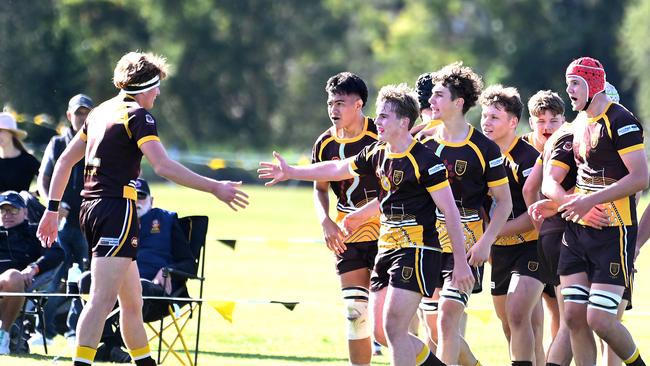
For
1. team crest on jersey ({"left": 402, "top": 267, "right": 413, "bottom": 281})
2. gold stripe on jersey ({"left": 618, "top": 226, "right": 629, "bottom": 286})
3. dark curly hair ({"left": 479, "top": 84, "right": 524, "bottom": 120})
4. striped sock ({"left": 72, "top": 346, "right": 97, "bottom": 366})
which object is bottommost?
striped sock ({"left": 72, "top": 346, "right": 97, "bottom": 366})

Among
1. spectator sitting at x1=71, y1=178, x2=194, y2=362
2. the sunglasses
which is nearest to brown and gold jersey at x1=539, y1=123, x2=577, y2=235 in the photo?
spectator sitting at x1=71, y1=178, x2=194, y2=362

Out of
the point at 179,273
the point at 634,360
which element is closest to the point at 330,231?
the point at 634,360

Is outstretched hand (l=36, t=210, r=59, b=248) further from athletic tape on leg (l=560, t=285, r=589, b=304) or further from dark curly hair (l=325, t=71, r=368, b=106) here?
athletic tape on leg (l=560, t=285, r=589, b=304)

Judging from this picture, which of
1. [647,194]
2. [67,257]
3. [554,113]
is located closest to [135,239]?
[554,113]

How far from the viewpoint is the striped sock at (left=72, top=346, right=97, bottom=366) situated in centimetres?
826

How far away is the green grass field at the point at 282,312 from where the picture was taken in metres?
11.3

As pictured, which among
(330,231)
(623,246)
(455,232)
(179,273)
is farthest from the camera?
(179,273)

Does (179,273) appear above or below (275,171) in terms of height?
below

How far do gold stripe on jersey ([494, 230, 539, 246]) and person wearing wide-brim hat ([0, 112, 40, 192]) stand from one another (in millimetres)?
5023

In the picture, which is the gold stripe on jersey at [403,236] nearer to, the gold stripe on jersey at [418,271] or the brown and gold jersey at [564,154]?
the gold stripe on jersey at [418,271]

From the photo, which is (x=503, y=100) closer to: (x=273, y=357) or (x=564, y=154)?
(x=564, y=154)

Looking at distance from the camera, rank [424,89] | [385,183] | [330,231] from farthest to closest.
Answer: [424,89], [330,231], [385,183]

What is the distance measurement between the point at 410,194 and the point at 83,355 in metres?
2.23

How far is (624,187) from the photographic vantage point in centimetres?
815
